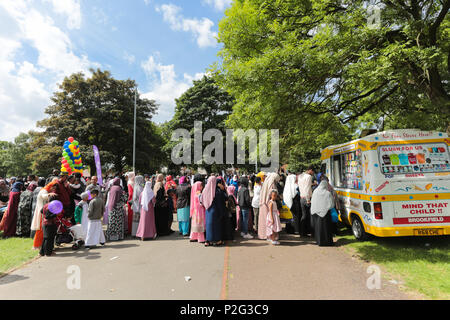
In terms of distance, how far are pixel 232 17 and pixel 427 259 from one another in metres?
8.48

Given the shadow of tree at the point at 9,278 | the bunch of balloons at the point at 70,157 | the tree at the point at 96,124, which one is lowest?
the shadow of tree at the point at 9,278

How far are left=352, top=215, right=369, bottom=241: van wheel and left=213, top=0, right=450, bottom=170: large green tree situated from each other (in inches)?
127

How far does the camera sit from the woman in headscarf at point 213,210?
7.12 metres

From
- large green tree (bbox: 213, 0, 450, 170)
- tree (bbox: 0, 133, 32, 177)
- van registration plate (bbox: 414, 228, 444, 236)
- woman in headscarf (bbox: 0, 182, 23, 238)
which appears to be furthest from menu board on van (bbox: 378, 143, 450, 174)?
tree (bbox: 0, 133, 32, 177)

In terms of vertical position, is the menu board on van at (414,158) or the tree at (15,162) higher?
the tree at (15,162)

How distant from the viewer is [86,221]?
299 inches

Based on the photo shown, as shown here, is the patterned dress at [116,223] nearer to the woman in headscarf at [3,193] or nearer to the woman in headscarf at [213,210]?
the woman in headscarf at [213,210]

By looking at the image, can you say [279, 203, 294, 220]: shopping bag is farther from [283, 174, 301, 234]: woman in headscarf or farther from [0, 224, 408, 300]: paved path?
[0, 224, 408, 300]: paved path

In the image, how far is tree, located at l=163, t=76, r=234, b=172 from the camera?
96.5 ft

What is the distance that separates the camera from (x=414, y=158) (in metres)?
5.98

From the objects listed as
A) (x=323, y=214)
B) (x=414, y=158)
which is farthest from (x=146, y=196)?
(x=414, y=158)

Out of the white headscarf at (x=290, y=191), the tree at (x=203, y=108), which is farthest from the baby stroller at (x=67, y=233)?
the tree at (x=203, y=108)
